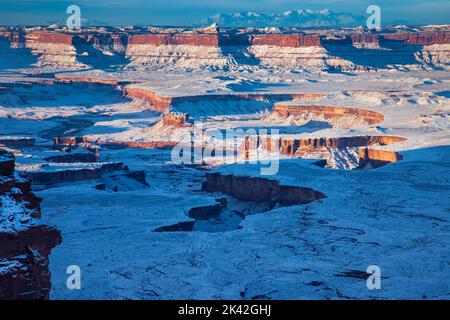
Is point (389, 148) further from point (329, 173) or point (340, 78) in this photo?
point (340, 78)

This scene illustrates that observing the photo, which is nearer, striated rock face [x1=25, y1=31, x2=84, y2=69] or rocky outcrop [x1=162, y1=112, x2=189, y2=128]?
rocky outcrop [x1=162, y1=112, x2=189, y2=128]

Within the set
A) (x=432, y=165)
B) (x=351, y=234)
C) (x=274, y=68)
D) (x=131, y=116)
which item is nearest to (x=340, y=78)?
(x=274, y=68)

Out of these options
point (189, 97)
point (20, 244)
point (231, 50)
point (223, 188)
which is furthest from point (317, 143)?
point (231, 50)

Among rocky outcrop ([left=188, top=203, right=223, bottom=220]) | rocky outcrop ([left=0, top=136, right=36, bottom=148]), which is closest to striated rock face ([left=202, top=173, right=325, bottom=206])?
rocky outcrop ([left=188, top=203, right=223, bottom=220])

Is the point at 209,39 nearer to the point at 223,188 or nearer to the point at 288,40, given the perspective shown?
the point at 288,40

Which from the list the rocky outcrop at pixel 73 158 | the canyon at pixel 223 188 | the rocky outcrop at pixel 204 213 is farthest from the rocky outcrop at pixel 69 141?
the rocky outcrop at pixel 204 213

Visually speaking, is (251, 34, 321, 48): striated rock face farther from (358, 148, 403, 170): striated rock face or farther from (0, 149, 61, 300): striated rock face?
(0, 149, 61, 300): striated rock face
